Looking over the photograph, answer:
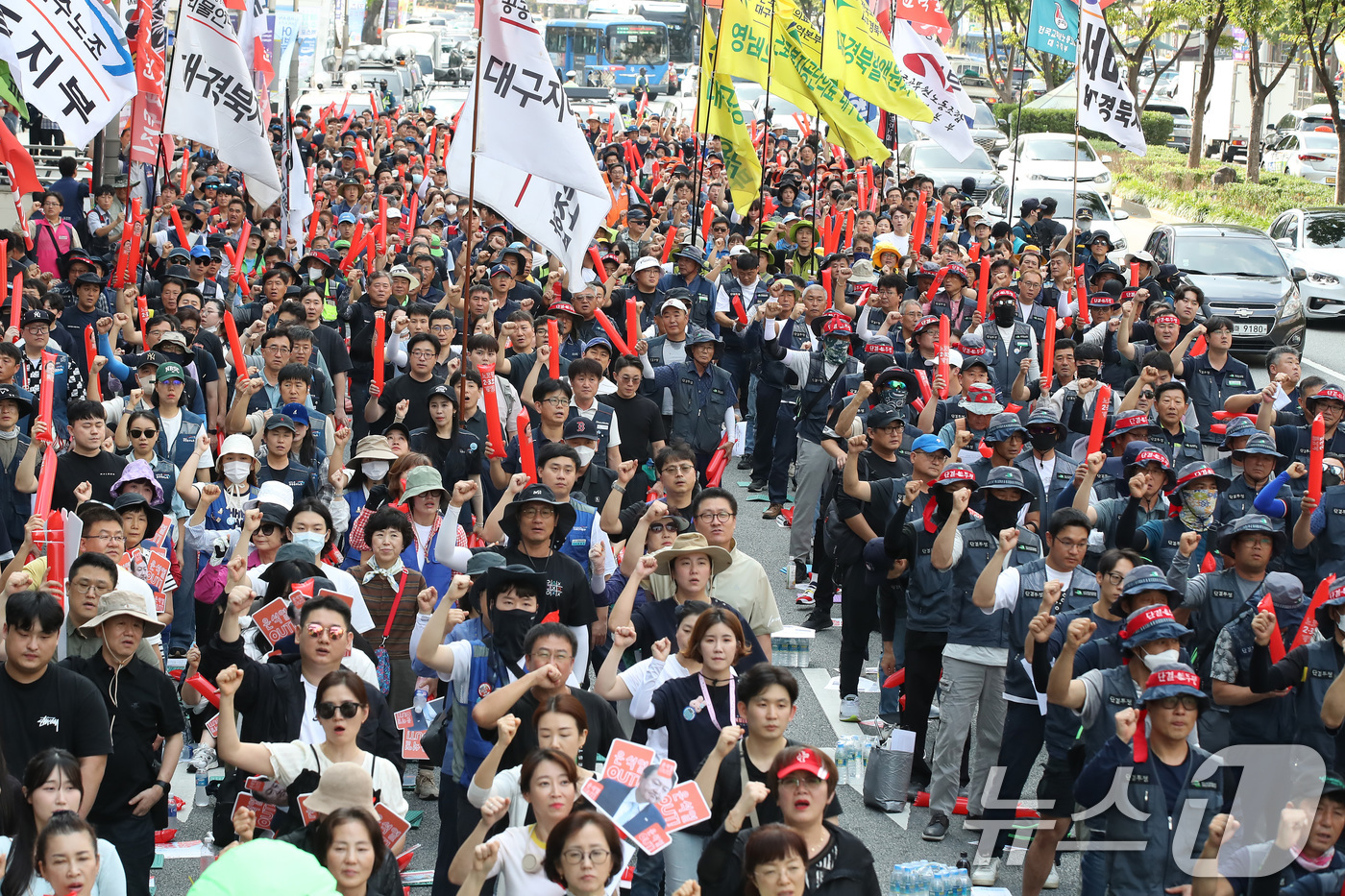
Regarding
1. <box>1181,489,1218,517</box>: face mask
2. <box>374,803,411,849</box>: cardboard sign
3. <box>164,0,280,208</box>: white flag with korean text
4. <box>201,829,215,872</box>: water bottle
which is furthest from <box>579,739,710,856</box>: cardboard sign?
<box>164,0,280,208</box>: white flag with korean text

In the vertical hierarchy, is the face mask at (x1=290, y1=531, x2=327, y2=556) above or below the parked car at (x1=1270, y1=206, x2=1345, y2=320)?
below

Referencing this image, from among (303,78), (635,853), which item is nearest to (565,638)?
(635,853)

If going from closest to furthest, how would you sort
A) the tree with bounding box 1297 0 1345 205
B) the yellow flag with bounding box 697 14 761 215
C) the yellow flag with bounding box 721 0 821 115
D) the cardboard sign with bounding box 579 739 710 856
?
1. the cardboard sign with bounding box 579 739 710 856
2. the yellow flag with bounding box 697 14 761 215
3. the yellow flag with bounding box 721 0 821 115
4. the tree with bounding box 1297 0 1345 205

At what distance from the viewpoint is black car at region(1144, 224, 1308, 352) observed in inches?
717

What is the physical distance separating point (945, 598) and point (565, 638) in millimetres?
2406

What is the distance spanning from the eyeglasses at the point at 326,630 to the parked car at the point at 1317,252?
17551 millimetres

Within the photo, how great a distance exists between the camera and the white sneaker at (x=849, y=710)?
8867 mm

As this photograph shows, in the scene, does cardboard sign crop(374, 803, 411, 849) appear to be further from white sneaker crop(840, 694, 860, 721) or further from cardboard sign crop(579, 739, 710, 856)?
white sneaker crop(840, 694, 860, 721)

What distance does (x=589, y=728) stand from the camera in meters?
5.84

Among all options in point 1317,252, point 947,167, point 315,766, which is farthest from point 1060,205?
point 315,766

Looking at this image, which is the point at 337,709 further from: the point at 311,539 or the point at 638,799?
the point at 311,539

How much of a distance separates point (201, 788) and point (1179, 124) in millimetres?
48039

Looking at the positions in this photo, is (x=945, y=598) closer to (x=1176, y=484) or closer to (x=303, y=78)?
(x=1176, y=484)

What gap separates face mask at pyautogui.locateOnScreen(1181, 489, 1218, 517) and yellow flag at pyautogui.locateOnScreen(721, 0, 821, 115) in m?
8.01
